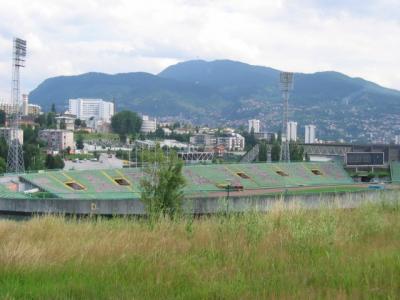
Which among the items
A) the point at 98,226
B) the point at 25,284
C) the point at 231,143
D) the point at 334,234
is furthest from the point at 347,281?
the point at 231,143

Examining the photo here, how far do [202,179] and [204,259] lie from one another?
51.7m

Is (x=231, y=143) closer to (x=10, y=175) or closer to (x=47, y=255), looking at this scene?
(x=10, y=175)

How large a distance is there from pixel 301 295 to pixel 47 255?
2364 mm

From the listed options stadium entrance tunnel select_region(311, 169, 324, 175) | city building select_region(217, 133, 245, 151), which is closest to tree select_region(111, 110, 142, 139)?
city building select_region(217, 133, 245, 151)

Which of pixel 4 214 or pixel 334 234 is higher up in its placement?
pixel 334 234

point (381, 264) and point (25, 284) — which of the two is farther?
point (381, 264)

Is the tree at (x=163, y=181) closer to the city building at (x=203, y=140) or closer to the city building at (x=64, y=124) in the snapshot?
the city building at (x=64, y=124)

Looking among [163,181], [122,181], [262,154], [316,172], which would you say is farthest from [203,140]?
[163,181]

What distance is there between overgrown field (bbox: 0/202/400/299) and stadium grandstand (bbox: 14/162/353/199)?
3236 cm

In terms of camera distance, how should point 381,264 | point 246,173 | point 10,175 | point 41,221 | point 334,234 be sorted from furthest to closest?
point 246,173
point 10,175
point 41,221
point 334,234
point 381,264

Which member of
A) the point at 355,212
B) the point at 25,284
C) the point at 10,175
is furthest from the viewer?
the point at 10,175

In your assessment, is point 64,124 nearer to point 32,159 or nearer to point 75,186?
point 32,159

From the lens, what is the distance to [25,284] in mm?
4273

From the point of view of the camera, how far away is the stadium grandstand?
146 ft
